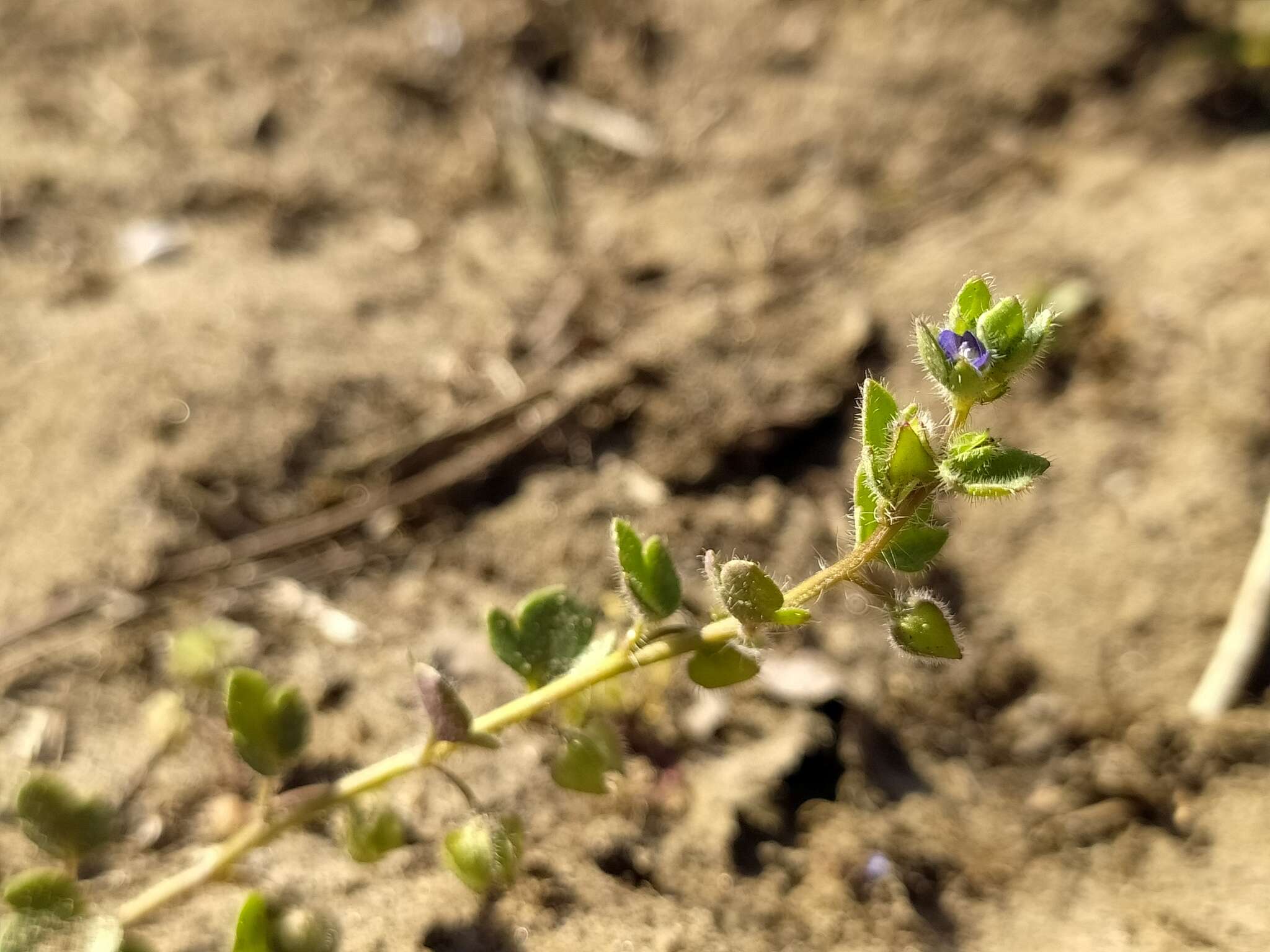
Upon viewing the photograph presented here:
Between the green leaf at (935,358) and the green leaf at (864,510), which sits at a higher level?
the green leaf at (935,358)

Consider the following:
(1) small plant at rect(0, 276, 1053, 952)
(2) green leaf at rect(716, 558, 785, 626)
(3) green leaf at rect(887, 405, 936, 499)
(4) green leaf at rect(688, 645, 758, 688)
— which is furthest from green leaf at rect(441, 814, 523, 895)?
(3) green leaf at rect(887, 405, 936, 499)

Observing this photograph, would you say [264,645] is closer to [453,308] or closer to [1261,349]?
[453,308]

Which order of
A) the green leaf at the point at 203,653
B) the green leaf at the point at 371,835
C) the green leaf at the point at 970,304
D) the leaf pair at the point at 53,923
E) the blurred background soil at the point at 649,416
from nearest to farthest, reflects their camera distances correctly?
1. the green leaf at the point at 970,304
2. the leaf pair at the point at 53,923
3. the green leaf at the point at 371,835
4. the blurred background soil at the point at 649,416
5. the green leaf at the point at 203,653

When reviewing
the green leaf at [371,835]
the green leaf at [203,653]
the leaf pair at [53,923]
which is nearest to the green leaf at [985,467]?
the green leaf at [371,835]

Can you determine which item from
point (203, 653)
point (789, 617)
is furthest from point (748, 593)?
point (203, 653)

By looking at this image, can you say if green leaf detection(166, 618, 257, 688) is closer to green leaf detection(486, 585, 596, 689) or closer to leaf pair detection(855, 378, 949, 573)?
green leaf detection(486, 585, 596, 689)

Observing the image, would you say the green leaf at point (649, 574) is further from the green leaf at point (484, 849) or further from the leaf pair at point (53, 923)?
the leaf pair at point (53, 923)

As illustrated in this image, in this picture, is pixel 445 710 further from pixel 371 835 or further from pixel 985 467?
pixel 985 467
